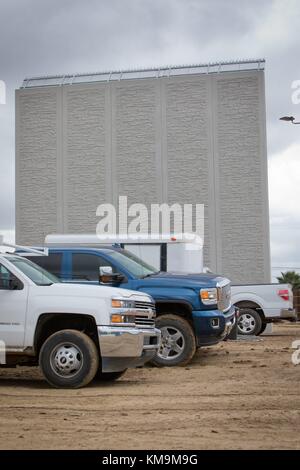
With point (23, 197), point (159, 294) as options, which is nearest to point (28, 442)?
point (159, 294)

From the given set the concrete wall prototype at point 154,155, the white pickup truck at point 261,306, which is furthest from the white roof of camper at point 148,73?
the white pickup truck at point 261,306

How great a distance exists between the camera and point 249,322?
19.2m

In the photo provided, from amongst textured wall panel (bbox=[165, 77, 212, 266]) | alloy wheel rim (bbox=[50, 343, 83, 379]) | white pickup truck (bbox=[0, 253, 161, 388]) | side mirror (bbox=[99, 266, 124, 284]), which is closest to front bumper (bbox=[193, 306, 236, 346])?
side mirror (bbox=[99, 266, 124, 284])

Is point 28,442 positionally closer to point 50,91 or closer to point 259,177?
point 259,177

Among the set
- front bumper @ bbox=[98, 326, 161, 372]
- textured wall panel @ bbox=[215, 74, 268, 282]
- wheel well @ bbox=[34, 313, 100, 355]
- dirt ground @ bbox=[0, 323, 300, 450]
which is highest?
textured wall panel @ bbox=[215, 74, 268, 282]

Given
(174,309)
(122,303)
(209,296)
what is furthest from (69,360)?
(209,296)

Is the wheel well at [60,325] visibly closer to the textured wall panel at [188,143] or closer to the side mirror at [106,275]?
the side mirror at [106,275]

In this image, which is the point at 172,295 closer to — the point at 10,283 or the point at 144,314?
the point at 144,314

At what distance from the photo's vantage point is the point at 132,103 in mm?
38844

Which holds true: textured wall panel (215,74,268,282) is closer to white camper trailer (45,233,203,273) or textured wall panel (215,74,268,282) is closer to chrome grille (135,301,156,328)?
white camper trailer (45,233,203,273)

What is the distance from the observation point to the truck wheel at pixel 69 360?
10.0 m

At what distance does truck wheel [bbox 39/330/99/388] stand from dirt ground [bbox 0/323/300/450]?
0.19 m

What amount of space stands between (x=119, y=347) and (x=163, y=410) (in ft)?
6.76

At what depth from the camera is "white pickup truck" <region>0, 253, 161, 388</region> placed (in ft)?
33.1
